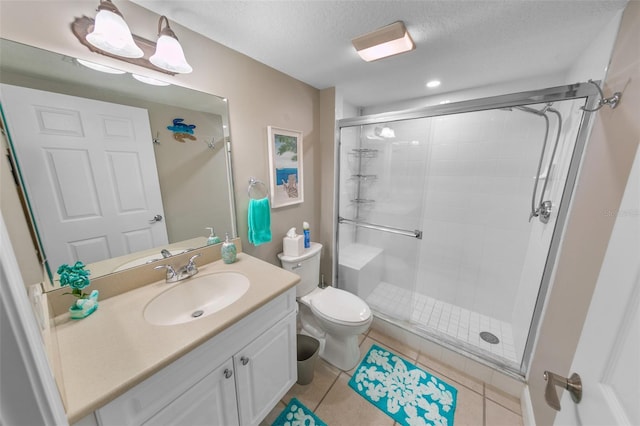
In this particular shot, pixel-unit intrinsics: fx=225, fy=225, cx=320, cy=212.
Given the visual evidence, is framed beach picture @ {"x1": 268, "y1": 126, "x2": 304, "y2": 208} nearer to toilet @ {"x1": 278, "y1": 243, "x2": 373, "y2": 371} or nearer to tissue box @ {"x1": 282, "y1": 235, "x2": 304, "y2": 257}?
tissue box @ {"x1": 282, "y1": 235, "x2": 304, "y2": 257}

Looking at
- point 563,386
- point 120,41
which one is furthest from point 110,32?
point 563,386

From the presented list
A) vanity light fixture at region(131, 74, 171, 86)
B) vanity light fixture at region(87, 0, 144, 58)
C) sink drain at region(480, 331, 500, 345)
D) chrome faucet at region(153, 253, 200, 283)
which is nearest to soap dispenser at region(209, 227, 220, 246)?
chrome faucet at region(153, 253, 200, 283)

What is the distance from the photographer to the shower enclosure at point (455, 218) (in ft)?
5.41

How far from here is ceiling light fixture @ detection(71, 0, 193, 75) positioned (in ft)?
2.72

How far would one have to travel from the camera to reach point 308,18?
1.11 meters

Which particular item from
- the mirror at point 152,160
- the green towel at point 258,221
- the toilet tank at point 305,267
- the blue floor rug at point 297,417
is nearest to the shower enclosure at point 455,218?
the toilet tank at point 305,267

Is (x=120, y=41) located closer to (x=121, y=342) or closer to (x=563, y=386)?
(x=121, y=342)

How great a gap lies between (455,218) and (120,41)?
2587mm

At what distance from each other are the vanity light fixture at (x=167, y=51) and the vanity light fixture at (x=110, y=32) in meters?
0.10

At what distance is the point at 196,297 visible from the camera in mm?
1204

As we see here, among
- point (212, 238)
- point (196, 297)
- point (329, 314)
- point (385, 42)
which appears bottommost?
point (329, 314)

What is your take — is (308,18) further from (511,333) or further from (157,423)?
(511,333)

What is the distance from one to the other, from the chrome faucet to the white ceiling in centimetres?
125

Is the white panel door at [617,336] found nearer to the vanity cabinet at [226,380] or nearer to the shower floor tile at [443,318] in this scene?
the vanity cabinet at [226,380]
